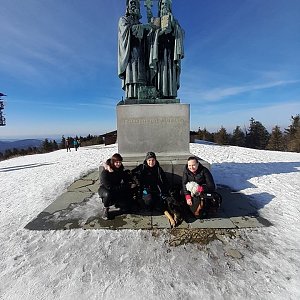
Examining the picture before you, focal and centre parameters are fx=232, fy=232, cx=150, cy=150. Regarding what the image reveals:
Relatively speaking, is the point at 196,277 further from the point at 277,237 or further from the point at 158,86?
the point at 158,86

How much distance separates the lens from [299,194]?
17.6ft

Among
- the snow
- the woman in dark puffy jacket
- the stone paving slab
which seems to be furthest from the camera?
the woman in dark puffy jacket

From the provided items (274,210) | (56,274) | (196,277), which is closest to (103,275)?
(56,274)

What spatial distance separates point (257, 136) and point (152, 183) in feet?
200

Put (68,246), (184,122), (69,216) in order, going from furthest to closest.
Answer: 1. (184,122)
2. (69,216)
3. (68,246)

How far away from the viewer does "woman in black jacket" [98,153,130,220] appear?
402 cm

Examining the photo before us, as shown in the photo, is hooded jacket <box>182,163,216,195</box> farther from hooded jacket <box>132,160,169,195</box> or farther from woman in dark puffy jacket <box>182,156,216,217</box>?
hooded jacket <box>132,160,169,195</box>

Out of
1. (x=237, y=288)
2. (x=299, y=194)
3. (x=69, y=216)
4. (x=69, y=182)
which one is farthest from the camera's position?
(x=69, y=182)

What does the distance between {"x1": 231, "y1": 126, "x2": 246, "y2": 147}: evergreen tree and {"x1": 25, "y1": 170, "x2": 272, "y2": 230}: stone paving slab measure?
2351 inches

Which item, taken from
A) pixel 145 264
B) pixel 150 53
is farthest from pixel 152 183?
pixel 150 53

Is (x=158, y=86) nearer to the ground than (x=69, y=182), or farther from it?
farther from it

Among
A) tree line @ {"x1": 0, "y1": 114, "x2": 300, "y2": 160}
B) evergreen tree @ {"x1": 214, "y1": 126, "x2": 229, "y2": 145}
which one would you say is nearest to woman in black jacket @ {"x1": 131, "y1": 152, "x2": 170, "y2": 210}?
tree line @ {"x1": 0, "y1": 114, "x2": 300, "y2": 160}

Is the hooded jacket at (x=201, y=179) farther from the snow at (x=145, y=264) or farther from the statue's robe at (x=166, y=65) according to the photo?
the statue's robe at (x=166, y=65)

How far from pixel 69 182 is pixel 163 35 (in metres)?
4.87
